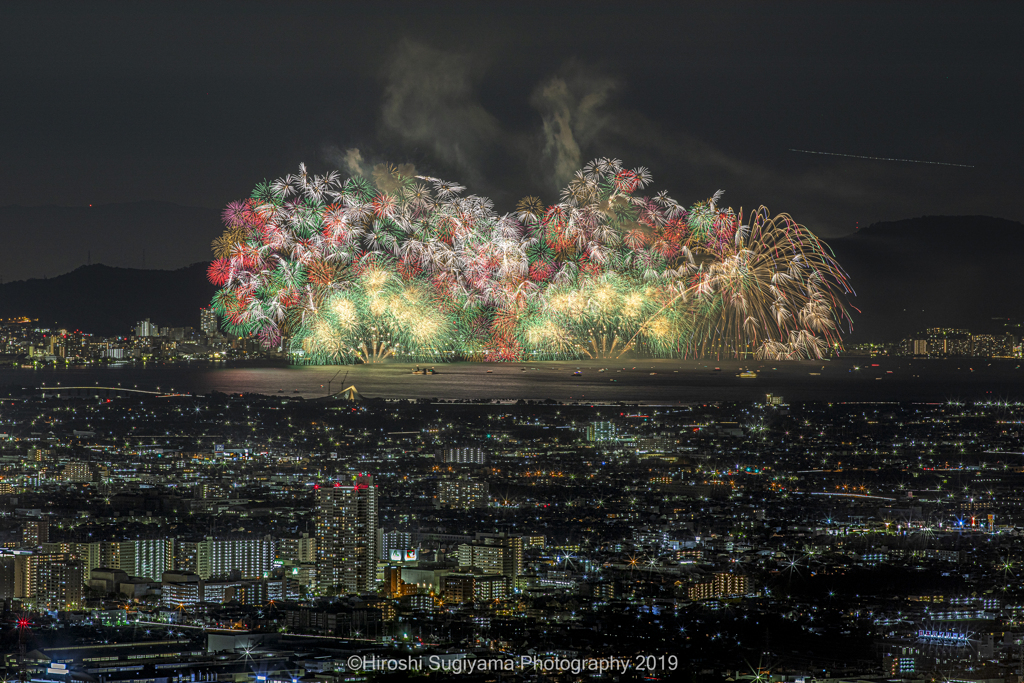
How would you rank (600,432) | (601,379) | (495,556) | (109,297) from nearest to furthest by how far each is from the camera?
(495,556)
(600,432)
(601,379)
(109,297)

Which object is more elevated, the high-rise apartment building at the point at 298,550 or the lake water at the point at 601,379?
the lake water at the point at 601,379

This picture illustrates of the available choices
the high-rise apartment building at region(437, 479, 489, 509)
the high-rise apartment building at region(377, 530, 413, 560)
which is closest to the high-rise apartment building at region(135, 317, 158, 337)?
the high-rise apartment building at region(437, 479, 489, 509)

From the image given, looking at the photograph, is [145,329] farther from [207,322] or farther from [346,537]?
[346,537]

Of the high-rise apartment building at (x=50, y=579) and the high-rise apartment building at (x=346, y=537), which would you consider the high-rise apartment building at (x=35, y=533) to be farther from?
the high-rise apartment building at (x=346, y=537)

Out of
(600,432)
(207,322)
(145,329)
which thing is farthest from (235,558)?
(145,329)

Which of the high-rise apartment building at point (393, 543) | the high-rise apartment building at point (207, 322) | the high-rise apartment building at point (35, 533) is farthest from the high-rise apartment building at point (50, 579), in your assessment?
the high-rise apartment building at point (207, 322)

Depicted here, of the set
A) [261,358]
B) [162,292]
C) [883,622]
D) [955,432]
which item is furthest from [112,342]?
[883,622]
